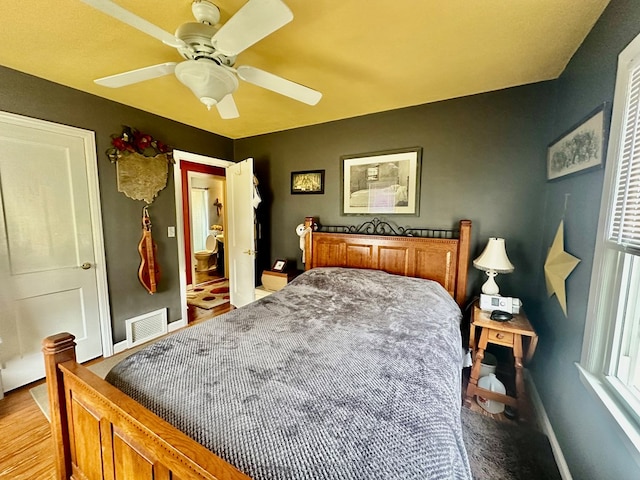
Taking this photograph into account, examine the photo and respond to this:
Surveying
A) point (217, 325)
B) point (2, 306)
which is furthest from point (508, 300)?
point (2, 306)

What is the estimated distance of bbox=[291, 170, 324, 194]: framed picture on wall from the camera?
308 centimetres

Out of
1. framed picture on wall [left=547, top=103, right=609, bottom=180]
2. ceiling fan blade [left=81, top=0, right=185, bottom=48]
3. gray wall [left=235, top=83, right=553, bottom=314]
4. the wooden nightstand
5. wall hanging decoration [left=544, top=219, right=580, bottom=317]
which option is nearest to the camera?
ceiling fan blade [left=81, top=0, right=185, bottom=48]

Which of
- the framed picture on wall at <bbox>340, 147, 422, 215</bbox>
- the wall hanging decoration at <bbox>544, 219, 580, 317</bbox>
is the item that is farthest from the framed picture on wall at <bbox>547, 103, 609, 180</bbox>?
the framed picture on wall at <bbox>340, 147, 422, 215</bbox>

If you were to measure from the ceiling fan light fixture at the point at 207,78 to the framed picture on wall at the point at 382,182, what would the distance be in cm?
159

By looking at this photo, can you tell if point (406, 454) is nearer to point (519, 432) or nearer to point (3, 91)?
point (519, 432)

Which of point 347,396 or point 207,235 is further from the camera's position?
point 207,235

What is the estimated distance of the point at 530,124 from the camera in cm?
208

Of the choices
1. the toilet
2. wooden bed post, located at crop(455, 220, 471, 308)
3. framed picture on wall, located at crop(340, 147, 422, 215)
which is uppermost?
framed picture on wall, located at crop(340, 147, 422, 215)

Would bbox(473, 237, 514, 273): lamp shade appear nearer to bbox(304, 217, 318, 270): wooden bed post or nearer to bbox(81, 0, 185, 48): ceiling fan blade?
bbox(304, 217, 318, 270): wooden bed post

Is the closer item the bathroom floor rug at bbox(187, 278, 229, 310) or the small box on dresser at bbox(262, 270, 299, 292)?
the small box on dresser at bbox(262, 270, 299, 292)

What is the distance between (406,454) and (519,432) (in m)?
1.48

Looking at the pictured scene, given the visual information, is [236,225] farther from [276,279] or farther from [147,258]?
[147,258]

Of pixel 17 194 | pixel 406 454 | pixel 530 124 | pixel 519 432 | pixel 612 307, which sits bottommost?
pixel 519 432

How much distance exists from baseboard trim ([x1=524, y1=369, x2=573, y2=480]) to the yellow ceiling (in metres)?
2.32
